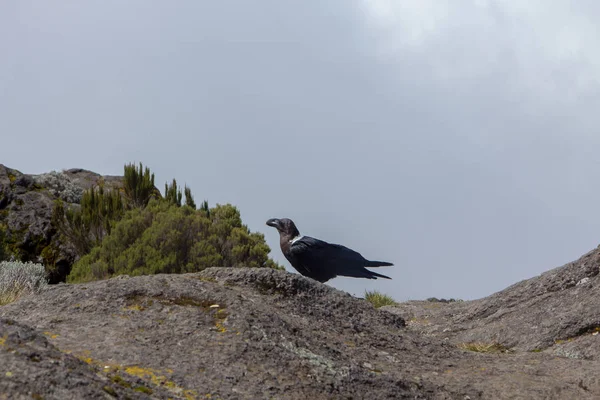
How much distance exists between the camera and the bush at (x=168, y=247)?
1195cm

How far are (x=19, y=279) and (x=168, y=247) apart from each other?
2451 millimetres

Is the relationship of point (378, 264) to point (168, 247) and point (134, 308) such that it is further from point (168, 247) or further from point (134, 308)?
point (134, 308)

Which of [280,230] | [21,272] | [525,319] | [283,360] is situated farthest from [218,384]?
[21,272]

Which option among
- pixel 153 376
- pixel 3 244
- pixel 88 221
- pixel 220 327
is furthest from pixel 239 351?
pixel 3 244

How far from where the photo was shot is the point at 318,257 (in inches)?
348

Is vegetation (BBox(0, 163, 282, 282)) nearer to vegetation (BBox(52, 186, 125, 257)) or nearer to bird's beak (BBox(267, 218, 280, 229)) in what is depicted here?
vegetation (BBox(52, 186, 125, 257))

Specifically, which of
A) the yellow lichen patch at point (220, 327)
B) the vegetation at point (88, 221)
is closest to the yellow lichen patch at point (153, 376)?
the yellow lichen patch at point (220, 327)

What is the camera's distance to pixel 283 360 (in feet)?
13.2

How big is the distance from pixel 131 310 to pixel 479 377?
2304 mm

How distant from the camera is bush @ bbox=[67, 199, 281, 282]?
12.0m

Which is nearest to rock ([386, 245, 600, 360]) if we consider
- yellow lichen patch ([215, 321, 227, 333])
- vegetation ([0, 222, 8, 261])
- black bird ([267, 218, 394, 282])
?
black bird ([267, 218, 394, 282])

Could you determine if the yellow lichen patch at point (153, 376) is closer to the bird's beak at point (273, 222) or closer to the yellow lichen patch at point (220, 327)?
the yellow lichen patch at point (220, 327)

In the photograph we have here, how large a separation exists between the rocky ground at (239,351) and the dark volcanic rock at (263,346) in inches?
0.4

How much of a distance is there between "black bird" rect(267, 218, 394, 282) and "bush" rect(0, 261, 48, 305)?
10.8ft
